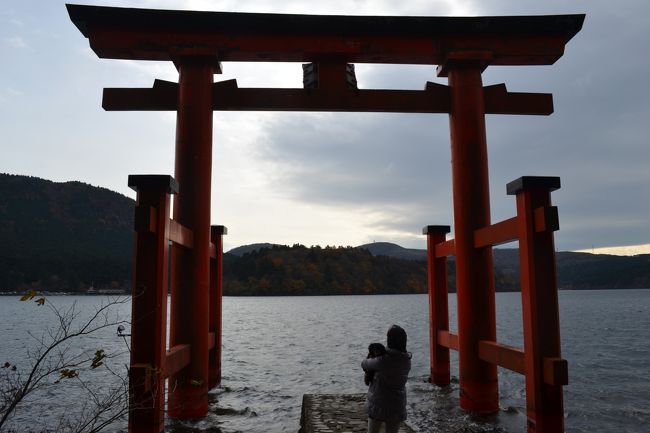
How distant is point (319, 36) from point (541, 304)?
5.12 metres

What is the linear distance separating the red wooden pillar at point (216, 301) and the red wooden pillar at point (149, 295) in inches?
178

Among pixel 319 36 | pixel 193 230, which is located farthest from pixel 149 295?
pixel 319 36

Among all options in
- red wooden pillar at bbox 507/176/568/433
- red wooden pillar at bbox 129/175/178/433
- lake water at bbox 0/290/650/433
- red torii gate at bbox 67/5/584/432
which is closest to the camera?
red wooden pillar at bbox 129/175/178/433

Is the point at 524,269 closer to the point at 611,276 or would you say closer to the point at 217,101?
the point at 217,101

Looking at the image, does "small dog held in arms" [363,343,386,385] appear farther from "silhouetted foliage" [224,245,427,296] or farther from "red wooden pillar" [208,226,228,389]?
"silhouetted foliage" [224,245,427,296]

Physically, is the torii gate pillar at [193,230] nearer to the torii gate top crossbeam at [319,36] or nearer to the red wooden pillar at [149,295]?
the torii gate top crossbeam at [319,36]

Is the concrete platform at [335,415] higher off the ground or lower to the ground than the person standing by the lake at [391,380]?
lower

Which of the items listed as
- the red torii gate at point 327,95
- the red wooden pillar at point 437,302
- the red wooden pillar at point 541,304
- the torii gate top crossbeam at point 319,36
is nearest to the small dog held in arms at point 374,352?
the red wooden pillar at point 541,304

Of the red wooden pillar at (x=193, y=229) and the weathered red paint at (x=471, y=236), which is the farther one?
the weathered red paint at (x=471, y=236)

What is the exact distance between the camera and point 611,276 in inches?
6806

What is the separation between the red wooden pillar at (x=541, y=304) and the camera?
18.1 ft

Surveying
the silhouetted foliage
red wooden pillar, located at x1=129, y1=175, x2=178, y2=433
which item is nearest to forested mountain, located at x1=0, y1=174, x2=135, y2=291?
the silhouetted foliage

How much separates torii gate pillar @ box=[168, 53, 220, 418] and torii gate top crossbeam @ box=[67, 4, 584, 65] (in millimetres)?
448

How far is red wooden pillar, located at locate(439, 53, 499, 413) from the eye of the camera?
25.1ft
